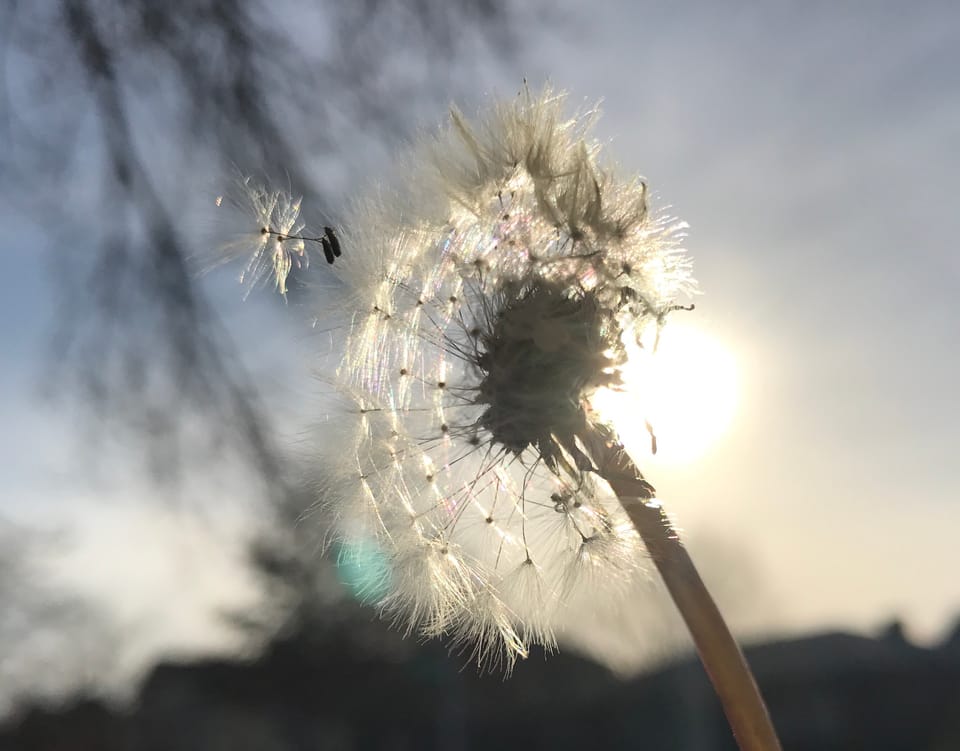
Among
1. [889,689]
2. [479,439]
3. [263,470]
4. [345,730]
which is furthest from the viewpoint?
[345,730]

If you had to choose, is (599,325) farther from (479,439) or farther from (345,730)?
(345,730)

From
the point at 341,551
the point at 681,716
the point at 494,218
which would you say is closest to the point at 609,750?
the point at 681,716

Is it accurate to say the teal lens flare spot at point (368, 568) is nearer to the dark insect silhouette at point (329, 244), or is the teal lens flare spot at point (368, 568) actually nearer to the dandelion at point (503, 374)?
the dandelion at point (503, 374)

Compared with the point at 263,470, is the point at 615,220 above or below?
below

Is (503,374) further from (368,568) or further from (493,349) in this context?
(368,568)

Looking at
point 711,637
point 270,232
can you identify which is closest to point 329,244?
point 270,232

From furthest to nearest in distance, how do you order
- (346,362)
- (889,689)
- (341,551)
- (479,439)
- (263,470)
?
(889,689) < (263,470) < (341,551) < (346,362) < (479,439)

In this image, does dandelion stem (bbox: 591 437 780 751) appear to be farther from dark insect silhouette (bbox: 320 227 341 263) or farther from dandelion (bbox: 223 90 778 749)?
dark insect silhouette (bbox: 320 227 341 263)
